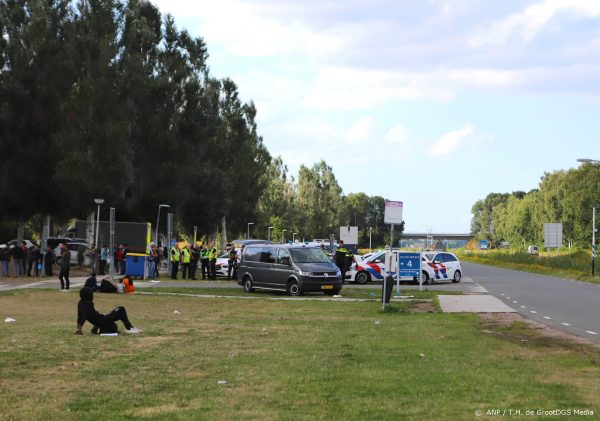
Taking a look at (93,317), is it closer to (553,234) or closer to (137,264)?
(137,264)

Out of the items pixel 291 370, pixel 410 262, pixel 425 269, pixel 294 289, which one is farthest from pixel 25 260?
pixel 291 370

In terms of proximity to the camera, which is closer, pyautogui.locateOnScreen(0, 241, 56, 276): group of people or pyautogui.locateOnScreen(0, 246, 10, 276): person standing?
pyautogui.locateOnScreen(0, 246, 10, 276): person standing

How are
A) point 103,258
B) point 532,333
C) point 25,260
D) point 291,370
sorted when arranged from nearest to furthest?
point 291,370 → point 532,333 → point 25,260 → point 103,258

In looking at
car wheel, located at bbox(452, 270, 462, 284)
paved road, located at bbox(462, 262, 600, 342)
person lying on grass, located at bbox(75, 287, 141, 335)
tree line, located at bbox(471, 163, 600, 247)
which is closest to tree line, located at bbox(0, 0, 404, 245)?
car wheel, located at bbox(452, 270, 462, 284)

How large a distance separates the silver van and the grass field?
11.9 m

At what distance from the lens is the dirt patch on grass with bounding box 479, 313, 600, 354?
15.0m

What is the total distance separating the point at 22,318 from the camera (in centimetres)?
2183

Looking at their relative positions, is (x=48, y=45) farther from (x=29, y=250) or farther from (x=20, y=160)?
(x=29, y=250)

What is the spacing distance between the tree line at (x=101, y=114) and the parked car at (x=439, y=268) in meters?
18.0

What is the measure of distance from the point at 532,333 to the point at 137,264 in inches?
1201

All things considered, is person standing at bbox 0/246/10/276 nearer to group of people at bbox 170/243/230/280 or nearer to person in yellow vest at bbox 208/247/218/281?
group of people at bbox 170/243/230/280

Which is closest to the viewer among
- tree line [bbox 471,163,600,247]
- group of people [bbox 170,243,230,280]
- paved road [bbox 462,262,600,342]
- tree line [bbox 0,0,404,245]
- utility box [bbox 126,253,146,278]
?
paved road [bbox 462,262,600,342]

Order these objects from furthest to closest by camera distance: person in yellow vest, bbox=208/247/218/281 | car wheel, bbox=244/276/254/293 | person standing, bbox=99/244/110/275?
person standing, bbox=99/244/110/275 < person in yellow vest, bbox=208/247/218/281 < car wheel, bbox=244/276/254/293

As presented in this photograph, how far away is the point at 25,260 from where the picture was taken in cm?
4566
